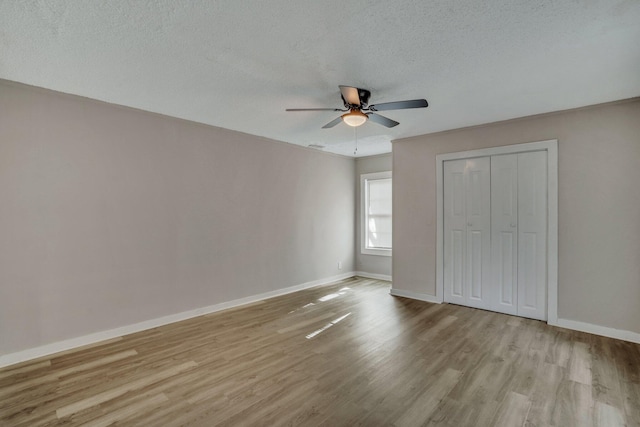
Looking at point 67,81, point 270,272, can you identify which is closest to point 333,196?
point 270,272

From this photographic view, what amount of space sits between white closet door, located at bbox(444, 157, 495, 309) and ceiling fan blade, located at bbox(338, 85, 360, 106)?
2362 mm

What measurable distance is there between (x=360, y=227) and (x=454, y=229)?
232cm

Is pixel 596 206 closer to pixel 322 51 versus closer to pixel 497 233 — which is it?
pixel 497 233

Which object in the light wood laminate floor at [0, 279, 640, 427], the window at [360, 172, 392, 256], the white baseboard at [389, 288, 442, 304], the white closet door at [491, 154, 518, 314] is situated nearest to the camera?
the light wood laminate floor at [0, 279, 640, 427]

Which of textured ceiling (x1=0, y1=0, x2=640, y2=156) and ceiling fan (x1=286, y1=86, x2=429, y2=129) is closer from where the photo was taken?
textured ceiling (x1=0, y1=0, x2=640, y2=156)

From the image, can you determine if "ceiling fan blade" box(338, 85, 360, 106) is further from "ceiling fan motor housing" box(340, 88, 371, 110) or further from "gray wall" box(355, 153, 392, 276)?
"gray wall" box(355, 153, 392, 276)

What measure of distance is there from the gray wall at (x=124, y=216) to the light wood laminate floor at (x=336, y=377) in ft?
1.54

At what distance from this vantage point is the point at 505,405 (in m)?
2.19

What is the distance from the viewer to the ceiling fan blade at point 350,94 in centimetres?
259

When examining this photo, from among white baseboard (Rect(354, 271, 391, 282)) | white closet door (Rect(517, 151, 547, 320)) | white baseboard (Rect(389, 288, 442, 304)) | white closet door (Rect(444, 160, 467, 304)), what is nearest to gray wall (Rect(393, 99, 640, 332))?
white closet door (Rect(517, 151, 547, 320))

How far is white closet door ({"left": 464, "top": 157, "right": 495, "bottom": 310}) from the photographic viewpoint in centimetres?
427

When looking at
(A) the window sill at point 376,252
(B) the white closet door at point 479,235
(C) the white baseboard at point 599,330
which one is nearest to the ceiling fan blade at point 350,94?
(B) the white closet door at point 479,235

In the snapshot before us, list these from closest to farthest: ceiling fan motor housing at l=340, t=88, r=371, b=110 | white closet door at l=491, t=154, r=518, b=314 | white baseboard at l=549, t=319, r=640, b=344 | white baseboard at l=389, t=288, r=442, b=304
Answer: ceiling fan motor housing at l=340, t=88, r=371, b=110 < white baseboard at l=549, t=319, r=640, b=344 < white closet door at l=491, t=154, r=518, b=314 < white baseboard at l=389, t=288, r=442, b=304

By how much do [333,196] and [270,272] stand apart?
1998mm
